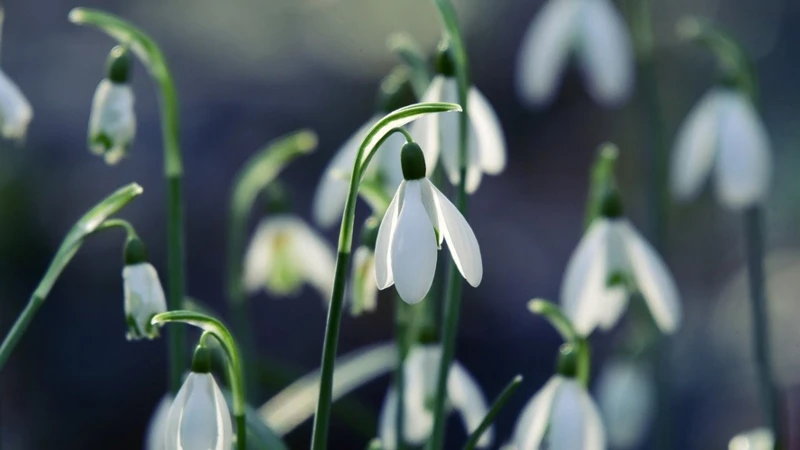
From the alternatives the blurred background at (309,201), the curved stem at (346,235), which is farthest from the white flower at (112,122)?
the blurred background at (309,201)

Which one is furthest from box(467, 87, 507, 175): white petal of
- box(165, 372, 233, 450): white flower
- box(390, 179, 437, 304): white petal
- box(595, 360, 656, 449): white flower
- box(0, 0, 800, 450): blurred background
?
box(0, 0, 800, 450): blurred background

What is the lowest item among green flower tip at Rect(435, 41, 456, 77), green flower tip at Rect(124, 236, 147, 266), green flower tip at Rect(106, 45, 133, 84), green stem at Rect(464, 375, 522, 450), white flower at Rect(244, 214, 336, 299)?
green stem at Rect(464, 375, 522, 450)

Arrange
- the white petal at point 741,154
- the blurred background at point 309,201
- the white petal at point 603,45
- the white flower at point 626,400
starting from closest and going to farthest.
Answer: the white petal at point 741,154
the white petal at point 603,45
the white flower at point 626,400
the blurred background at point 309,201

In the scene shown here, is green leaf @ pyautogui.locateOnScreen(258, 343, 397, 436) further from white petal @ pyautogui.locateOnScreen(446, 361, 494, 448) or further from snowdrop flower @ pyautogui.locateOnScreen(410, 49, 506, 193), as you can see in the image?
snowdrop flower @ pyautogui.locateOnScreen(410, 49, 506, 193)

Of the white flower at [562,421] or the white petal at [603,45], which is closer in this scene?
the white flower at [562,421]

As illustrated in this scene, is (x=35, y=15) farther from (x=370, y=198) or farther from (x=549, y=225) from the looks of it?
(x=370, y=198)

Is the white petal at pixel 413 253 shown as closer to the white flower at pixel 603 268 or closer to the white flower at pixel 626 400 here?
the white flower at pixel 603 268

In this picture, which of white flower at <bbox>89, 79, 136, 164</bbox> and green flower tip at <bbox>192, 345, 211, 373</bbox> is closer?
green flower tip at <bbox>192, 345, 211, 373</bbox>

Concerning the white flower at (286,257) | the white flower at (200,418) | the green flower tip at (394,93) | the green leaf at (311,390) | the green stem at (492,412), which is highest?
the green flower tip at (394,93)
